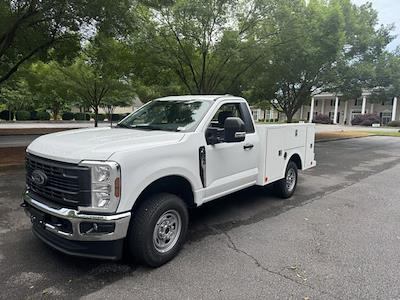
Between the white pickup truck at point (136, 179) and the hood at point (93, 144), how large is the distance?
10 millimetres

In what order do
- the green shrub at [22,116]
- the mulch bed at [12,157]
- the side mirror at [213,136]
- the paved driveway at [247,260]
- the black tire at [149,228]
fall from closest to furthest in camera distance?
1. the paved driveway at [247,260]
2. the black tire at [149,228]
3. the side mirror at [213,136]
4. the mulch bed at [12,157]
5. the green shrub at [22,116]

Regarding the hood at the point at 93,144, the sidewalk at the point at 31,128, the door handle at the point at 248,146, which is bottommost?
the sidewalk at the point at 31,128

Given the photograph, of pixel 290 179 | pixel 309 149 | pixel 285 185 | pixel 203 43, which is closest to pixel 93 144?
pixel 285 185

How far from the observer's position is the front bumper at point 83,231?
311 cm

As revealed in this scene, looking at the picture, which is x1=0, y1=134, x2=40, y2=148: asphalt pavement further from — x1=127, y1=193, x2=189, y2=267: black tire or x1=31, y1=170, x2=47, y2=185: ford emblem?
x1=127, y1=193, x2=189, y2=267: black tire

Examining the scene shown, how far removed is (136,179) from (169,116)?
1.70 meters

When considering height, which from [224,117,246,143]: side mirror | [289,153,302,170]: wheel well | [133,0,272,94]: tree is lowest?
[289,153,302,170]: wheel well

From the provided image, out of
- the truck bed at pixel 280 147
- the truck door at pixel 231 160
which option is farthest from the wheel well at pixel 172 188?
the truck bed at pixel 280 147

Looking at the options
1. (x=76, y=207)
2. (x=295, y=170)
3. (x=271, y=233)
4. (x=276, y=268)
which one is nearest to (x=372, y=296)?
(x=276, y=268)

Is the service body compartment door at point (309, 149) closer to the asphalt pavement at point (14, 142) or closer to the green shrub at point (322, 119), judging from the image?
the asphalt pavement at point (14, 142)

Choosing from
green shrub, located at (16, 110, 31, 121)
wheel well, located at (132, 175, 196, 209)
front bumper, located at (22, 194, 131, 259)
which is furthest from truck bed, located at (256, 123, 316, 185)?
green shrub, located at (16, 110, 31, 121)

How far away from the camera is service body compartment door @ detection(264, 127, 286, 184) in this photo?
5500 millimetres

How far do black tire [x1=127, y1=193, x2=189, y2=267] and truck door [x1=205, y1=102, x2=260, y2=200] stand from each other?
29.0 inches

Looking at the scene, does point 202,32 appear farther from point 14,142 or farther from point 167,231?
point 167,231
